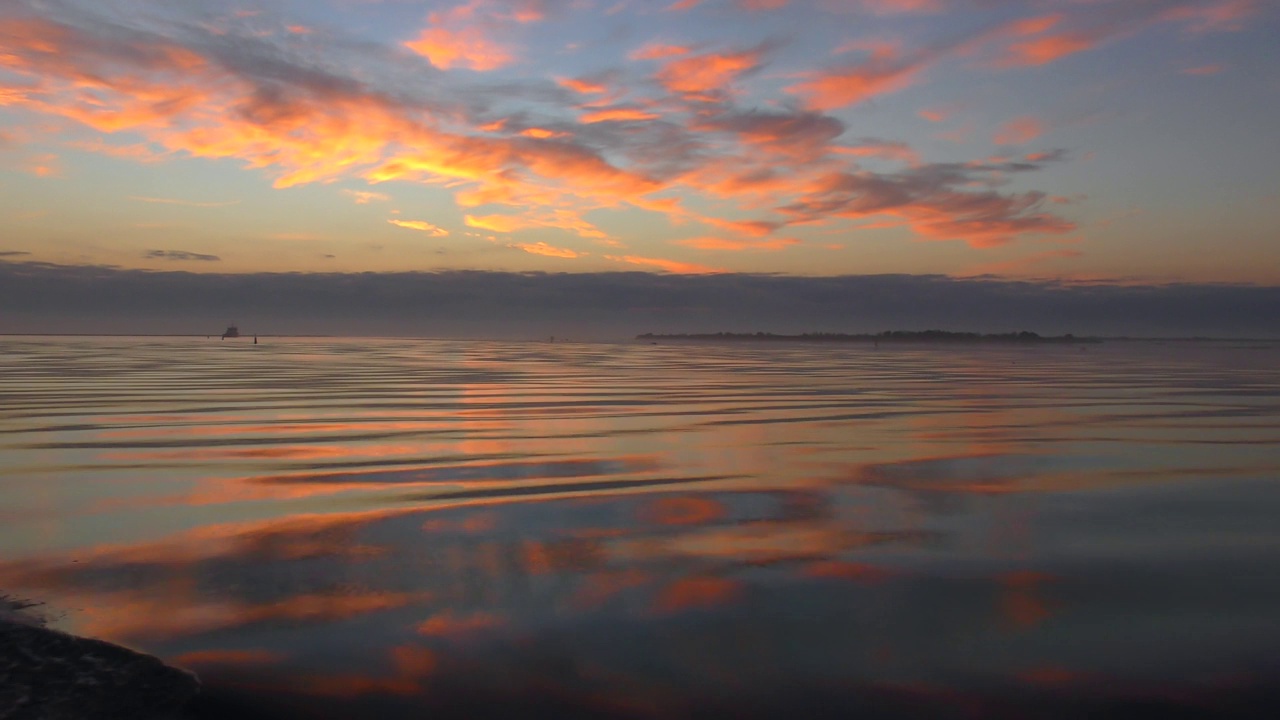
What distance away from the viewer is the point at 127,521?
27.0ft

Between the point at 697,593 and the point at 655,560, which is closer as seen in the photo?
the point at 697,593

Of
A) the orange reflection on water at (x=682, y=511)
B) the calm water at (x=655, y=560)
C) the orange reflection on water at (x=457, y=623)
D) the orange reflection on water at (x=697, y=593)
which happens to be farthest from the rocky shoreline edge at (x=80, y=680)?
the orange reflection on water at (x=682, y=511)

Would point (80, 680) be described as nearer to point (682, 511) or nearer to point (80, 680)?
point (80, 680)

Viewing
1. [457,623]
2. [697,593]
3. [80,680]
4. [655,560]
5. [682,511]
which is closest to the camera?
[80,680]

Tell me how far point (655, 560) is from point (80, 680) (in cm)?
405

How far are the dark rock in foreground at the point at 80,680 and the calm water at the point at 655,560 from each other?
0.68 ft

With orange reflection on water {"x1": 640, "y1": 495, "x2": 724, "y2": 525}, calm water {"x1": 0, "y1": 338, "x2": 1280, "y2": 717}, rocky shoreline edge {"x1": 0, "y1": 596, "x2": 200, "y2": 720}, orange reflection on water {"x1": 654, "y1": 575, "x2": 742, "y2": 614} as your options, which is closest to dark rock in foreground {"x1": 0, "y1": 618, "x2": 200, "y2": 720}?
rocky shoreline edge {"x1": 0, "y1": 596, "x2": 200, "y2": 720}

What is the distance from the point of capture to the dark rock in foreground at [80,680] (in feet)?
13.3

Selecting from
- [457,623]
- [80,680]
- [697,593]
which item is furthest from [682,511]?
[80,680]

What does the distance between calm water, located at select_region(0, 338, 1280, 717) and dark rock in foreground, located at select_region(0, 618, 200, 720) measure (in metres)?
0.21

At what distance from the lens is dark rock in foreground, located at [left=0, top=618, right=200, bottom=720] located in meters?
4.05

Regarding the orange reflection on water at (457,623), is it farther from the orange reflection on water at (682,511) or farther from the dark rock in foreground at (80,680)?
the orange reflection on water at (682,511)

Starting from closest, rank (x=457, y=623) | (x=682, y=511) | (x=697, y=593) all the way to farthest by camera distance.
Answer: (x=457, y=623)
(x=697, y=593)
(x=682, y=511)

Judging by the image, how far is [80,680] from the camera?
4371 millimetres
